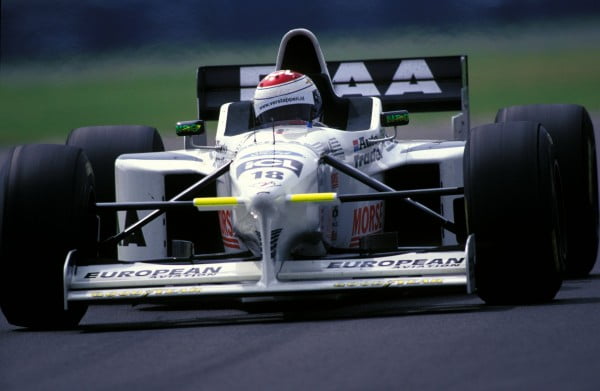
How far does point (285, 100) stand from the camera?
11102mm

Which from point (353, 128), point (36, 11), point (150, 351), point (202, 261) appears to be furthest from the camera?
point (36, 11)

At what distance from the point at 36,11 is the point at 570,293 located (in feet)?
54.0

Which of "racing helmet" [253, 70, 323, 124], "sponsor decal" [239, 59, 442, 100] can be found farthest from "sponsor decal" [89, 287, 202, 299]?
"sponsor decal" [239, 59, 442, 100]

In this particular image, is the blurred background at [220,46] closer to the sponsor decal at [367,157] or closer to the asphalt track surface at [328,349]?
the sponsor decal at [367,157]

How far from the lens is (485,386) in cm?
642

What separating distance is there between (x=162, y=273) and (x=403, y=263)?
1376mm

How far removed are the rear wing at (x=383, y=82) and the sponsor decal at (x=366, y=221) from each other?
233 cm

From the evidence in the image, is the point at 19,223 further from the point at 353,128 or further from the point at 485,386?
the point at 485,386

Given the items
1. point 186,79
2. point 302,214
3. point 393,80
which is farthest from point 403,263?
point 186,79

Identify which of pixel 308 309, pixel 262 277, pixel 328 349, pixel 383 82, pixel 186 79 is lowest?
pixel 308 309

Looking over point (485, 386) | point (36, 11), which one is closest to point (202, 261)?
point (485, 386)

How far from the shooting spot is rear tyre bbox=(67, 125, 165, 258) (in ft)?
40.2

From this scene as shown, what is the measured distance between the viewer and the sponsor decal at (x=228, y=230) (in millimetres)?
10680

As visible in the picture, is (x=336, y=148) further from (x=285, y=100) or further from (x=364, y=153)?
(x=285, y=100)
